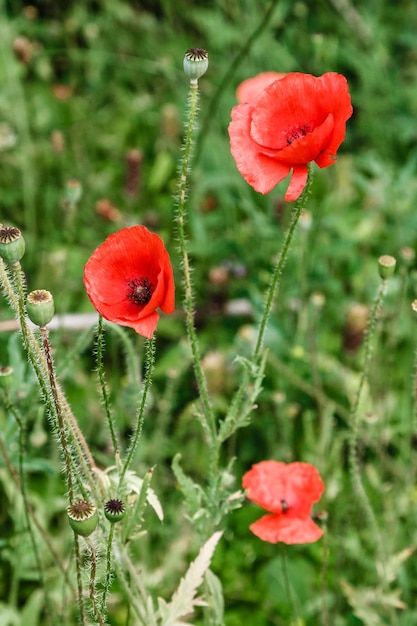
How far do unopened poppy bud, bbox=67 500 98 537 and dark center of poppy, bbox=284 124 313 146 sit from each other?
0.68m

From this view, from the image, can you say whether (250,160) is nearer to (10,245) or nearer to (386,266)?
(386,266)

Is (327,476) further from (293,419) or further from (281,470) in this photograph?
(281,470)

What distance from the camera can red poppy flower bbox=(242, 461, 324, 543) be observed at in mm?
1406

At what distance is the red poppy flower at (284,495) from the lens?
141 cm

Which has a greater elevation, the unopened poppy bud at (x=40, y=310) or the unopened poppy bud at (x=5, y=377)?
the unopened poppy bud at (x=40, y=310)

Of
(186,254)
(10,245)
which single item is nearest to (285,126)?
(186,254)

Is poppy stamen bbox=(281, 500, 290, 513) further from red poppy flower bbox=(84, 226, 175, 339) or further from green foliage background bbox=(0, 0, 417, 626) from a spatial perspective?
red poppy flower bbox=(84, 226, 175, 339)

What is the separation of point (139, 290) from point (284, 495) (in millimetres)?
534

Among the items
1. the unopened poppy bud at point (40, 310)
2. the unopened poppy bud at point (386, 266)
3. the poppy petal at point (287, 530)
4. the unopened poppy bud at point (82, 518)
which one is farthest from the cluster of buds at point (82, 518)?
the unopened poppy bud at point (386, 266)

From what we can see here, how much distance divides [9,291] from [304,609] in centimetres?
138

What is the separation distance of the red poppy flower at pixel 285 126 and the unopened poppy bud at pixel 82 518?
1.78ft

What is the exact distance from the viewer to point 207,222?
3072 mm

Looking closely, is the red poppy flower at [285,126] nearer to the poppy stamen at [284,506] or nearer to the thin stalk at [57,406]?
the thin stalk at [57,406]

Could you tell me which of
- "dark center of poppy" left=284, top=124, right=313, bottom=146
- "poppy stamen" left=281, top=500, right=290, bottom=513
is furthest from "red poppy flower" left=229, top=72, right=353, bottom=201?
"poppy stamen" left=281, top=500, right=290, bottom=513
